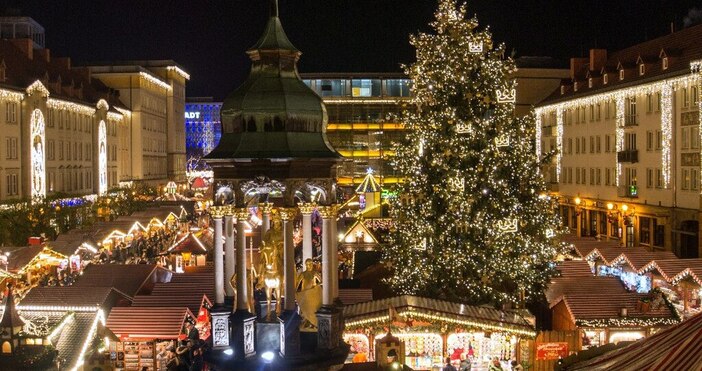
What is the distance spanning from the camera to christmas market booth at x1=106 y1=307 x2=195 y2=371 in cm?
2139

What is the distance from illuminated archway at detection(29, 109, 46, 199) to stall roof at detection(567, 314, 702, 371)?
5274 centimetres

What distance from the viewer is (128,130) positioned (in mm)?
90312

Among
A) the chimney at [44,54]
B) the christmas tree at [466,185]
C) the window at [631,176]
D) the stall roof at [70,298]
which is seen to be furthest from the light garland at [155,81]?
the stall roof at [70,298]

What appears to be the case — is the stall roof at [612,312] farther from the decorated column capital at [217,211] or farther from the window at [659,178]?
the window at [659,178]

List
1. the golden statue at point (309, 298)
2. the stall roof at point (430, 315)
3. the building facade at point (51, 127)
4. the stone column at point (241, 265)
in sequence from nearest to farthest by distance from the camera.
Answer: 1. the stone column at point (241, 265)
2. the golden statue at point (309, 298)
3. the stall roof at point (430, 315)
4. the building facade at point (51, 127)

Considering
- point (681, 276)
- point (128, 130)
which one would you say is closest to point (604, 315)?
point (681, 276)

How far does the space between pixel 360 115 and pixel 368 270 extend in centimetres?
5038

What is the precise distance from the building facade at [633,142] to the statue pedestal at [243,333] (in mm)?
24745

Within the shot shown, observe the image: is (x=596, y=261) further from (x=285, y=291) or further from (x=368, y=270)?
(x=285, y=291)

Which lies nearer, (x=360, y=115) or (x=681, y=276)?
(x=681, y=276)

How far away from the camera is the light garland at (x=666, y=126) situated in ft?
150

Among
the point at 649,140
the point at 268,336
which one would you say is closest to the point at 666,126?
the point at 649,140

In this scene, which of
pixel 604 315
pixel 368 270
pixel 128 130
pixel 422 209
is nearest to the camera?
pixel 604 315

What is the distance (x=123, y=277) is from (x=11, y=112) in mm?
31517
